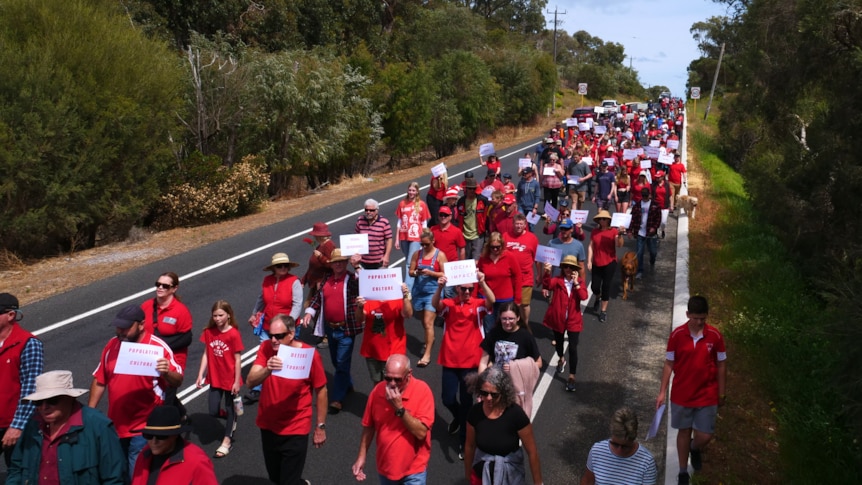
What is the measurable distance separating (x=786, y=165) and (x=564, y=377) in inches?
434

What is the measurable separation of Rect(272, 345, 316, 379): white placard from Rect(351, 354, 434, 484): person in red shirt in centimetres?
60

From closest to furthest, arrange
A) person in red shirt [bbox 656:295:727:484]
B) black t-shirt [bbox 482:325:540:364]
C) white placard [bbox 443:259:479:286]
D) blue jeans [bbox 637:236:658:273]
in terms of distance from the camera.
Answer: black t-shirt [bbox 482:325:540:364]
person in red shirt [bbox 656:295:727:484]
white placard [bbox 443:259:479:286]
blue jeans [bbox 637:236:658:273]

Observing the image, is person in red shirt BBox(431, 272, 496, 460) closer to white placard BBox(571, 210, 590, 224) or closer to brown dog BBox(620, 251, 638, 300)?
white placard BBox(571, 210, 590, 224)

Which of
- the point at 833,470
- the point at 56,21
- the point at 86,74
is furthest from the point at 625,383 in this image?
the point at 56,21

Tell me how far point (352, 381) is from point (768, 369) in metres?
5.55

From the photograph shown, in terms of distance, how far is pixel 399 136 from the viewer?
34062 mm

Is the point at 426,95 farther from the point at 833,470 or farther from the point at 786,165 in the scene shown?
the point at 833,470

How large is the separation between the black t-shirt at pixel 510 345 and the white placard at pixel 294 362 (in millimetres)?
1717

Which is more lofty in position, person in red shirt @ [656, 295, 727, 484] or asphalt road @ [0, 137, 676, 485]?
person in red shirt @ [656, 295, 727, 484]

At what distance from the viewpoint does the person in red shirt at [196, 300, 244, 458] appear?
6.63m

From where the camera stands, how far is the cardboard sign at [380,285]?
22.5ft

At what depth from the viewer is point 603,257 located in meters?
11.0

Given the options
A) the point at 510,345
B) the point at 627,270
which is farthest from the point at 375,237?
the point at 627,270

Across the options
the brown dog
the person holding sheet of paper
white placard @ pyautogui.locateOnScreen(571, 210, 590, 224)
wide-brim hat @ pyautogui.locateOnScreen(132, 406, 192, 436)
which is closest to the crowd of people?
wide-brim hat @ pyautogui.locateOnScreen(132, 406, 192, 436)
